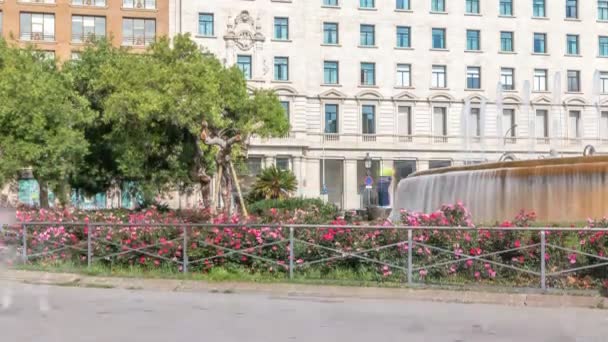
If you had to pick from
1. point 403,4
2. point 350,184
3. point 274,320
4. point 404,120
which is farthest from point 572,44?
point 274,320

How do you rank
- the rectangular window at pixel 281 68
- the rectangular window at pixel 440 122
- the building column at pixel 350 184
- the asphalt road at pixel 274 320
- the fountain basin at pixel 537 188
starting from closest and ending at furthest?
the asphalt road at pixel 274 320, the fountain basin at pixel 537 188, the rectangular window at pixel 281 68, the building column at pixel 350 184, the rectangular window at pixel 440 122

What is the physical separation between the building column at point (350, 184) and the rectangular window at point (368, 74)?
21.9 ft

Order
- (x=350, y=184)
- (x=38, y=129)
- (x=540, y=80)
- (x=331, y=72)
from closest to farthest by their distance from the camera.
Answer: (x=38, y=129) < (x=350, y=184) < (x=331, y=72) < (x=540, y=80)

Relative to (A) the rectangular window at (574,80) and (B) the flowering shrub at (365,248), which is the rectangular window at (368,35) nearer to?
(A) the rectangular window at (574,80)

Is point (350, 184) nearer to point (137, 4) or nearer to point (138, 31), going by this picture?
point (138, 31)

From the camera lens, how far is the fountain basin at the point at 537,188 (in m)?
16.3

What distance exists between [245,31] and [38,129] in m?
35.4

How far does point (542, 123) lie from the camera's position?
221 feet

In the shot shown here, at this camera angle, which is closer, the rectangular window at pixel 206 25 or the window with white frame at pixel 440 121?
the rectangular window at pixel 206 25

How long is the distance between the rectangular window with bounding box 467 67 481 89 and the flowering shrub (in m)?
52.6

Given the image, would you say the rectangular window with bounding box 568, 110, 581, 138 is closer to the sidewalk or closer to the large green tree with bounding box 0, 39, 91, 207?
the large green tree with bounding box 0, 39, 91, 207

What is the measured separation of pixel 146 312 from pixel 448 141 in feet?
186

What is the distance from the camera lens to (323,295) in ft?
41.7

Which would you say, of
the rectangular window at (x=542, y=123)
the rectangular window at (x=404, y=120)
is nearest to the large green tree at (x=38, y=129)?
the rectangular window at (x=404, y=120)
